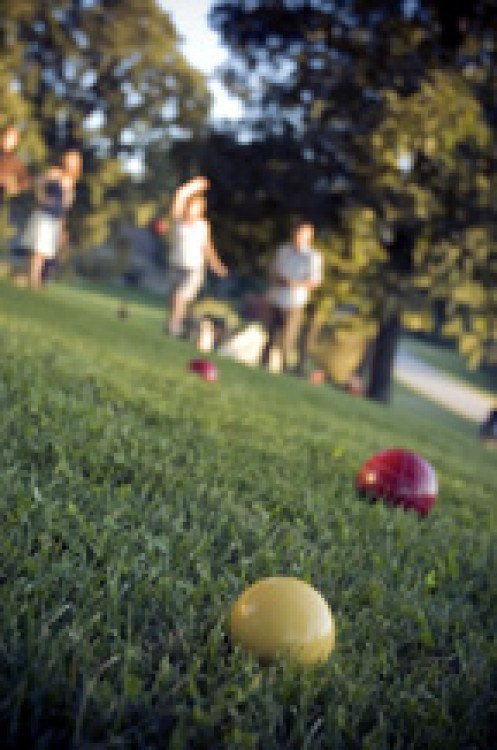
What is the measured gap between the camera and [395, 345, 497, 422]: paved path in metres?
29.4

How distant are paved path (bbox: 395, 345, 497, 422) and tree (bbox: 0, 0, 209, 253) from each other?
48.0 ft

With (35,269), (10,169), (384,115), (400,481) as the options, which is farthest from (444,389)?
(400,481)

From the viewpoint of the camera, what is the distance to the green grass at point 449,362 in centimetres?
4175

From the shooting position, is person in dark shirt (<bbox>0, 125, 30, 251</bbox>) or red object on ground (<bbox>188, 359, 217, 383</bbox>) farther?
person in dark shirt (<bbox>0, 125, 30, 251</bbox>)

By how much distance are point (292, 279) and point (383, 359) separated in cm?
606

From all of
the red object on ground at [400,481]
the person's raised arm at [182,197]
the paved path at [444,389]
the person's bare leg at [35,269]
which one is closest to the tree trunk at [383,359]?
the person's raised arm at [182,197]

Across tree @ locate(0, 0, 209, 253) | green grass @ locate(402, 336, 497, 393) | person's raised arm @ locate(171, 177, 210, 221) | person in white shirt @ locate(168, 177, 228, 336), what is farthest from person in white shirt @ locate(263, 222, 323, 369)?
green grass @ locate(402, 336, 497, 393)

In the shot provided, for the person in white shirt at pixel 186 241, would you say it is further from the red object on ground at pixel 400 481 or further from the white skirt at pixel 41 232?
the red object on ground at pixel 400 481

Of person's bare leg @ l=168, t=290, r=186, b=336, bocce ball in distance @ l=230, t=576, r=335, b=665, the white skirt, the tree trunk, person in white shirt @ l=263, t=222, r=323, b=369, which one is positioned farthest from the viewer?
the tree trunk

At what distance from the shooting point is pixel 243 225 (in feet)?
48.9

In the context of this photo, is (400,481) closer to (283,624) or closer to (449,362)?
(283,624)

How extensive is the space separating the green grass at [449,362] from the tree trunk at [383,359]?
80.2ft

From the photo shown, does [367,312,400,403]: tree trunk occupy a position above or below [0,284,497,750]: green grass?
below

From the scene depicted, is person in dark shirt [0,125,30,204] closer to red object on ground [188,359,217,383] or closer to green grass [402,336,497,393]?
red object on ground [188,359,217,383]
